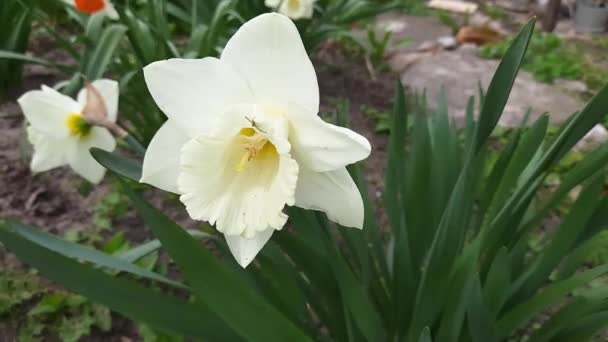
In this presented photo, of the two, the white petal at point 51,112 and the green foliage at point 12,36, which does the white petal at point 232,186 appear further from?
the green foliage at point 12,36

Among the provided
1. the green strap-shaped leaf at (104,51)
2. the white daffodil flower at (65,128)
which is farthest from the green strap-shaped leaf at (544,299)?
the green strap-shaped leaf at (104,51)

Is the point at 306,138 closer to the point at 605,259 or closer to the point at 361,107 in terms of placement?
the point at 605,259

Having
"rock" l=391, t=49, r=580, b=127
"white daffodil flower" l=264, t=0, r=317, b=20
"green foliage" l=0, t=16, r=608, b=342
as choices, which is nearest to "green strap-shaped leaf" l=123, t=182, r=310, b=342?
"green foliage" l=0, t=16, r=608, b=342

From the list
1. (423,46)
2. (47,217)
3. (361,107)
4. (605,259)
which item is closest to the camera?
(605,259)

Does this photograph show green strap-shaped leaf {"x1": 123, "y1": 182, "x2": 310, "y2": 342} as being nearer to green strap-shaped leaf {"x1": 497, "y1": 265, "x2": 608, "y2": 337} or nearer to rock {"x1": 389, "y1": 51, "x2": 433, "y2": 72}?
green strap-shaped leaf {"x1": 497, "y1": 265, "x2": 608, "y2": 337}

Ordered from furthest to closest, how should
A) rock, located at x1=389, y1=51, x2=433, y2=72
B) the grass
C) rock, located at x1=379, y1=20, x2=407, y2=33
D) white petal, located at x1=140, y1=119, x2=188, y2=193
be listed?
rock, located at x1=379, y1=20, x2=407, y2=33, rock, located at x1=389, y1=51, x2=433, y2=72, the grass, white petal, located at x1=140, y1=119, x2=188, y2=193

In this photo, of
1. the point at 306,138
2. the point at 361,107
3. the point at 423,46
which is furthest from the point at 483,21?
the point at 306,138
